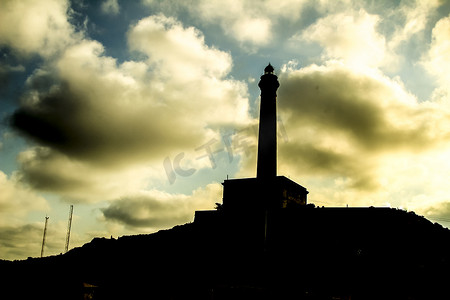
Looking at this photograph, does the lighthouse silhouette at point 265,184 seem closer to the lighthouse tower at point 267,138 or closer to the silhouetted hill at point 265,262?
the lighthouse tower at point 267,138

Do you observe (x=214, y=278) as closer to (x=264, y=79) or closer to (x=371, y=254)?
(x=371, y=254)

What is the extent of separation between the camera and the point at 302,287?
607 inches

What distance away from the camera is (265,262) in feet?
59.5

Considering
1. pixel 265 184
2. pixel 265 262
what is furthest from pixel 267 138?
pixel 265 262

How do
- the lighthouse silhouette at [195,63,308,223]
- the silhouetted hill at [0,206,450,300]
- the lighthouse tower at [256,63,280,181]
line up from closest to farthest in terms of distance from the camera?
the silhouetted hill at [0,206,450,300] → the lighthouse silhouette at [195,63,308,223] → the lighthouse tower at [256,63,280,181]

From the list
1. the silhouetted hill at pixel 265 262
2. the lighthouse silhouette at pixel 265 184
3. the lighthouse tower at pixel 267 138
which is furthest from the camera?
the lighthouse tower at pixel 267 138

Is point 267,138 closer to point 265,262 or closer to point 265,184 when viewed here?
point 265,184

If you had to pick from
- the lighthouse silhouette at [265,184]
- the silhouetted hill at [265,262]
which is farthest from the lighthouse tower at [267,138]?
the silhouetted hill at [265,262]

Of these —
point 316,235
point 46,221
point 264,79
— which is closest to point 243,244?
point 316,235

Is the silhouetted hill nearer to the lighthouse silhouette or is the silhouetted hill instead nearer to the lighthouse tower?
the lighthouse silhouette

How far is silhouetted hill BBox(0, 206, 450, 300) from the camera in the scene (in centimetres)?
1566

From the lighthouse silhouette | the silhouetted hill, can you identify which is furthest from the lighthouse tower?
the silhouetted hill

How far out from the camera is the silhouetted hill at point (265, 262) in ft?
51.4

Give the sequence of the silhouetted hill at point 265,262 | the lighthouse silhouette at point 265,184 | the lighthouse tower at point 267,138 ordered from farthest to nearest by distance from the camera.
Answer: the lighthouse tower at point 267,138 < the lighthouse silhouette at point 265,184 < the silhouetted hill at point 265,262
